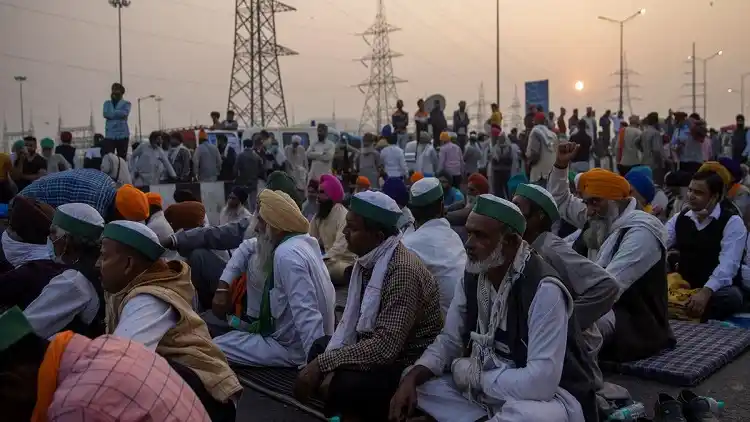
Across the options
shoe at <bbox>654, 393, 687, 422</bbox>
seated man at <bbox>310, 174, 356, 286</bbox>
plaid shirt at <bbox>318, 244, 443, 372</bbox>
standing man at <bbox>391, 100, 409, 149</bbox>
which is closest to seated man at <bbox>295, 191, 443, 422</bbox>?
plaid shirt at <bbox>318, 244, 443, 372</bbox>

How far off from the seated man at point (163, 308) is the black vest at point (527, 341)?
124 centimetres

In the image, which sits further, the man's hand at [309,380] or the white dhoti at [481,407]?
the man's hand at [309,380]

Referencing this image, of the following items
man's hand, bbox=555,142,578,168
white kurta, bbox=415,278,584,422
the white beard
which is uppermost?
man's hand, bbox=555,142,578,168

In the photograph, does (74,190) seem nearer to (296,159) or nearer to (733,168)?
(733,168)

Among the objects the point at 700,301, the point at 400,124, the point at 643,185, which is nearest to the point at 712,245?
the point at 700,301

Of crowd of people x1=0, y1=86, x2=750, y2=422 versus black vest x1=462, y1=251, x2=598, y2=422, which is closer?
crowd of people x1=0, y1=86, x2=750, y2=422

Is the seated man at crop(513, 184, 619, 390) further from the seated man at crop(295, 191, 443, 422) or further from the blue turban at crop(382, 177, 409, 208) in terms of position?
the blue turban at crop(382, 177, 409, 208)

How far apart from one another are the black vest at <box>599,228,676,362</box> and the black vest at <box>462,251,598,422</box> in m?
1.85

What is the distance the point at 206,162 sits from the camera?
52.5ft

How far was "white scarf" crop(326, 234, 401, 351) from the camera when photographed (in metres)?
4.08

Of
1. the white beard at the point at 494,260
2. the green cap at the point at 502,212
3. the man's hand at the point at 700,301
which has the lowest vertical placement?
the man's hand at the point at 700,301

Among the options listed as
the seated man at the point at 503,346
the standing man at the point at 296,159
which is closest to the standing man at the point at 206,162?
the standing man at the point at 296,159

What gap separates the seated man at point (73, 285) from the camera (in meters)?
3.71

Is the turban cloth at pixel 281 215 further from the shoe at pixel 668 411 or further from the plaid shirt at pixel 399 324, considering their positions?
the shoe at pixel 668 411
